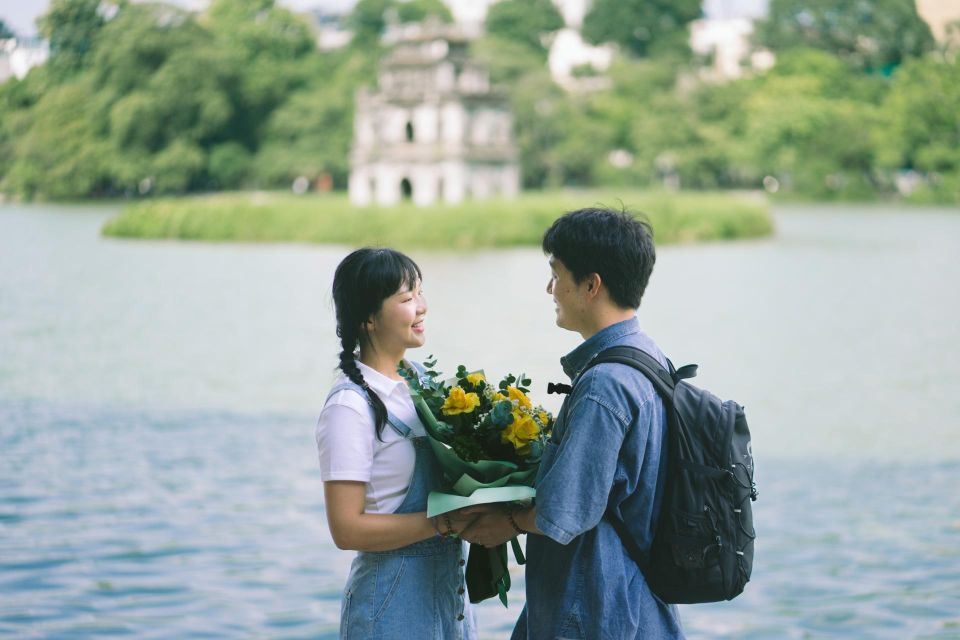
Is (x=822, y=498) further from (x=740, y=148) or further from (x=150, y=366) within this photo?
(x=740, y=148)

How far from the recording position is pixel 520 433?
2488 millimetres

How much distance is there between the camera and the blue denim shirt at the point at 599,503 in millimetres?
2283

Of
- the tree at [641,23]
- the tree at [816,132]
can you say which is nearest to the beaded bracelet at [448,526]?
the tree at [816,132]

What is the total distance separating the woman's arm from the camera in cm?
241

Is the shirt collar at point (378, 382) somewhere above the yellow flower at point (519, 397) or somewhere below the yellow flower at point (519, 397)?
above

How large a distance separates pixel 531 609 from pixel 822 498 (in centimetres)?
512

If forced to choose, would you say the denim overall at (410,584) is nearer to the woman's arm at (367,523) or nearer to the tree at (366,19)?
the woman's arm at (367,523)

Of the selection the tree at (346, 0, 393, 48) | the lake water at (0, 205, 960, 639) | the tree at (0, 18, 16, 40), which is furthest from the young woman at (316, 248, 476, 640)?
the tree at (346, 0, 393, 48)

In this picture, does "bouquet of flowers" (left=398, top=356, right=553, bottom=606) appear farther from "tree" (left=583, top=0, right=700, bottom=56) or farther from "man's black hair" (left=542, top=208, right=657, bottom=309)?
"tree" (left=583, top=0, right=700, bottom=56)

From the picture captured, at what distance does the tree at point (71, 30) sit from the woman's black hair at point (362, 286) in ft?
58.6

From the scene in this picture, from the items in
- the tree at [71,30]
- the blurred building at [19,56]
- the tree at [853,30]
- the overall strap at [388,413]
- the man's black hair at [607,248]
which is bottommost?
the overall strap at [388,413]

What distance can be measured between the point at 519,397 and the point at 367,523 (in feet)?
1.25

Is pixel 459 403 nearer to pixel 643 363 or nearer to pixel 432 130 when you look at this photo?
pixel 643 363

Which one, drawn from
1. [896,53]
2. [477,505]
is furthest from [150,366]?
[896,53]
